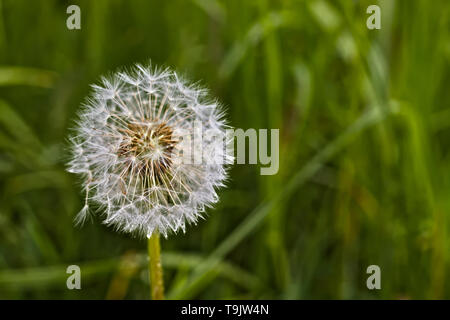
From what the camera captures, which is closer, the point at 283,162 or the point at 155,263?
the point at 155,263

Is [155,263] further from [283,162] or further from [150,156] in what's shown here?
[283,162]

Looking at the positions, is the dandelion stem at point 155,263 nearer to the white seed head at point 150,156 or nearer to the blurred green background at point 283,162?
the white seed head at point 150,156

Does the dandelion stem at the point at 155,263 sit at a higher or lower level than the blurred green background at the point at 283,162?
lower

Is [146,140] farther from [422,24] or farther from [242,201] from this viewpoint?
[422,24]

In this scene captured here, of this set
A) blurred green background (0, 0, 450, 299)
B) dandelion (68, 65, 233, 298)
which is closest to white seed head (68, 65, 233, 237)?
dandelion (68, 65, 233, 298)

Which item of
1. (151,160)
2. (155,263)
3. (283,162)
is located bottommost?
(155,263)

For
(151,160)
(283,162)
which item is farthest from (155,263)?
(283,162)

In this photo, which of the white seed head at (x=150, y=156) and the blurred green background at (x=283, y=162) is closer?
the white seed head at (x=150, y=156)

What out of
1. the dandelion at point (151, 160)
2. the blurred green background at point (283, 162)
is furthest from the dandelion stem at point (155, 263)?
the blurred green background at point (283, 162)

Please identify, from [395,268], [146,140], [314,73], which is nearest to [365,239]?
[395,268]
